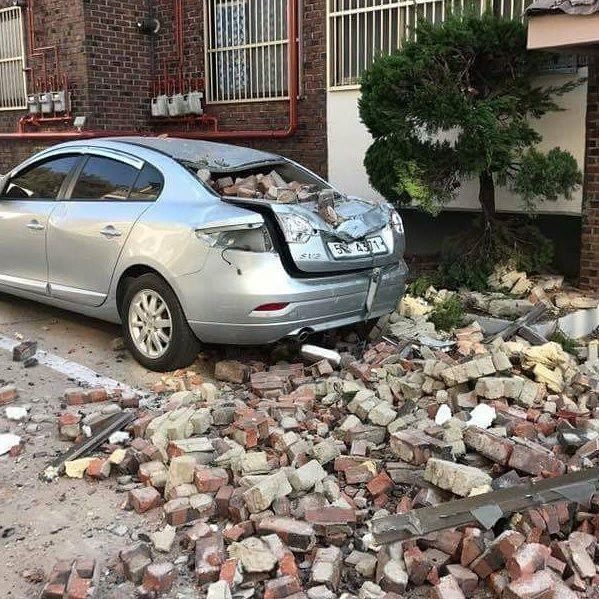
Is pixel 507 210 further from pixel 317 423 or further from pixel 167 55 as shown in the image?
pixel 167 55

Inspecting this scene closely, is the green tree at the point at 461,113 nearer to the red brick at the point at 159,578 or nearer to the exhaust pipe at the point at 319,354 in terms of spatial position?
the exhaust pipe at the point at 319,354

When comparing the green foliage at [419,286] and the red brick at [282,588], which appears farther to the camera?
the green foliage at [419,286]

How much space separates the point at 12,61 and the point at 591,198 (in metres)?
10.1

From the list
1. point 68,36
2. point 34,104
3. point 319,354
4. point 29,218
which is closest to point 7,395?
point 29,218

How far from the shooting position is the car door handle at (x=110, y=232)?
5547 mm

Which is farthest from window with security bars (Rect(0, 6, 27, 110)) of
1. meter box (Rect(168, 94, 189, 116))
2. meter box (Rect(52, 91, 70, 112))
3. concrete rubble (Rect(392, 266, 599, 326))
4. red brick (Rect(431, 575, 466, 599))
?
red brick (Rect(431, 575, 466, 599))

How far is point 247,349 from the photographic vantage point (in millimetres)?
5703

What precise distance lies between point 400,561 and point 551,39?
470 centimetres

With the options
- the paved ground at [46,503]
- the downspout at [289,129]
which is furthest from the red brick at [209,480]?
the downspout at [289,129]

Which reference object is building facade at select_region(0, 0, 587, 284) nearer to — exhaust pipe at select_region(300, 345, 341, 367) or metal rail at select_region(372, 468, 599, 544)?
exhaust pipe at select_region(300, 345, 341, 367)

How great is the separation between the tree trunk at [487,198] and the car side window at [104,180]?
11.5 ft

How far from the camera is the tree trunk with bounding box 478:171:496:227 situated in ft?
24.6

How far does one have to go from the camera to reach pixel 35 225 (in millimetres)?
6234

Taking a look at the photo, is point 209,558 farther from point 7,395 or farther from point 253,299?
point 7,395
